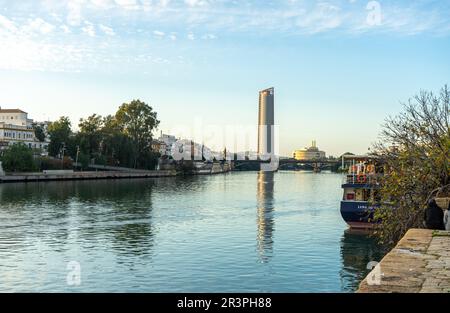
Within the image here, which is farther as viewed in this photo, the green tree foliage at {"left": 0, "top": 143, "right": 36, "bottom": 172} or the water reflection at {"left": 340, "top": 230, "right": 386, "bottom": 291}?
the green tree foliage at {"left": 0, "top": 143, "right": 36, "bottom": 172}

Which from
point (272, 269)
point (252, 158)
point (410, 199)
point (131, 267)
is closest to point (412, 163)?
point (410, 199)

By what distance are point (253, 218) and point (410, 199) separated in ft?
72.4

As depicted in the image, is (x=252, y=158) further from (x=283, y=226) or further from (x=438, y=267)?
(x=438, y=267)

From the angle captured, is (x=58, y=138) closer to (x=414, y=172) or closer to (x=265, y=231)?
(x=265, y=231)

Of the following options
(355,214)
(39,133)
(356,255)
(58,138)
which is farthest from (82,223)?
(39,133)

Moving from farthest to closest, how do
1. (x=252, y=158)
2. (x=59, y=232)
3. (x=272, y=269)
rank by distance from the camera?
(x=252, y=158), (x=59, y=232), (x=272, y=269)

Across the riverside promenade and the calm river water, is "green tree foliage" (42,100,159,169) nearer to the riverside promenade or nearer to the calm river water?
the calm river water

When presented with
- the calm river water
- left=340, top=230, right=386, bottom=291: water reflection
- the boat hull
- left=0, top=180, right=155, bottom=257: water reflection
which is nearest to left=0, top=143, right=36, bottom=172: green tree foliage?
left=0, top=180, right=155, bottom=257: water reflection

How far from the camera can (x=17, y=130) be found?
118 metres

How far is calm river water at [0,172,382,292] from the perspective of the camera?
18094 millimetres

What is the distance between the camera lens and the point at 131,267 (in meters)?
20.5

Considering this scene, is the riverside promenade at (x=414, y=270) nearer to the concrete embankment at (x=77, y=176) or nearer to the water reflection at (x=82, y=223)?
the water reflection at (x=82, y=223)

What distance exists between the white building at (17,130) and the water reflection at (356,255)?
90.8m

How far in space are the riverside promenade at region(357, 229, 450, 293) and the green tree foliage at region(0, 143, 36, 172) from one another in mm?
83868
